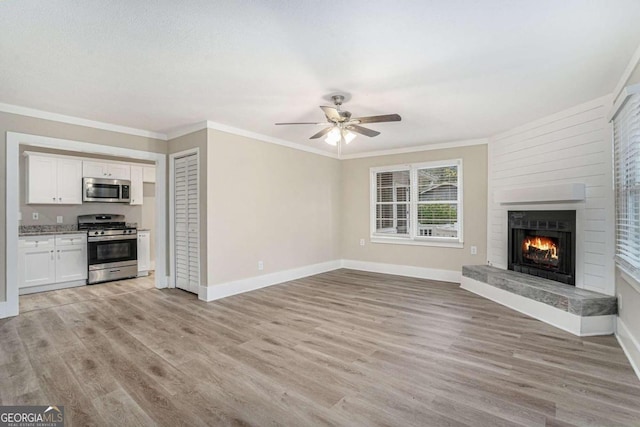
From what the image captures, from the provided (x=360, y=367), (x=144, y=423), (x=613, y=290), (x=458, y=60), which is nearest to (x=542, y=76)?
(x=458, y=60)

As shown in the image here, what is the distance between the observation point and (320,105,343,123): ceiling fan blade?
304 centimetres

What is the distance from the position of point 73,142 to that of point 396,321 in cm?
467

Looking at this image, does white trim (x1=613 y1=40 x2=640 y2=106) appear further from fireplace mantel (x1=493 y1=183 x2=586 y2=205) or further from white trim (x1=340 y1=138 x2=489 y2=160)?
white trim (x1=340 y1=138 x2=489 y2=160)

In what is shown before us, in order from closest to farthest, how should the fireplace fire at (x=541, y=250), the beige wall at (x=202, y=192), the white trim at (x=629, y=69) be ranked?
the white trim at (x=629, y=69), the fireplace fire at (x=541, y=250), the beige wall at (x=202, y=192)

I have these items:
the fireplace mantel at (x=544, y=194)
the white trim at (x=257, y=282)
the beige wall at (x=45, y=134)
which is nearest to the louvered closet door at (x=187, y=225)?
the white trim at (x=257, y=282)

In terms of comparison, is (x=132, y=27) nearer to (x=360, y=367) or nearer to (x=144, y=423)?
(x=144, y=423)

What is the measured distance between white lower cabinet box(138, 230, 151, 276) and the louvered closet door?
147 cm

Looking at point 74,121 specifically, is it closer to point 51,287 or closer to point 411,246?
point 51,287

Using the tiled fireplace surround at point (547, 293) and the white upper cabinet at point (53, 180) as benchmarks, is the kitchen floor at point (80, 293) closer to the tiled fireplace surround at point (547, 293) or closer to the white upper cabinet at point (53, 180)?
the white upper cabinet at point (53, 180)

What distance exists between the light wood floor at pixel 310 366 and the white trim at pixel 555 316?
14cm

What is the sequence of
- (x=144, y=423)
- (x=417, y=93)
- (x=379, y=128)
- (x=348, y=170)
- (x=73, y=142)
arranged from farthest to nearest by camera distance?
(x=348, y=170) < (x=379, y=128) < (x=73, y=142) < (x=417, y=93) < (x=144, y=423)

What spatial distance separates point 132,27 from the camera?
2.11m

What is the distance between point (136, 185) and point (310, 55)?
530 centimetres

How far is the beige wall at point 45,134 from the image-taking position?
3639 millimetres
